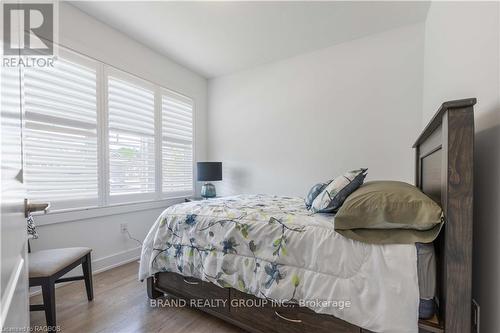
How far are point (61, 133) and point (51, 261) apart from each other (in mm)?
1194

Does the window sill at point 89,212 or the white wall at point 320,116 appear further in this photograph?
the white wall at point 320,116

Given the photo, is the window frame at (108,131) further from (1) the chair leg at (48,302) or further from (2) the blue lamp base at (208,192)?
(1) the chair leg at (48,302)

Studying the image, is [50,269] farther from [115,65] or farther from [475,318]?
[475,318]

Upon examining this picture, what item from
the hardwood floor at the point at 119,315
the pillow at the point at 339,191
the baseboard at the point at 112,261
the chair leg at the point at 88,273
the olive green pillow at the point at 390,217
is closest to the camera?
the olive green pillow at the point at 390,217

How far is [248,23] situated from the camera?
245cm

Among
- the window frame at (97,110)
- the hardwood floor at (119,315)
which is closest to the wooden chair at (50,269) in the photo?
the hardwood floor at (119,315)

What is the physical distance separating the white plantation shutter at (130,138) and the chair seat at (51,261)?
0.89 metres

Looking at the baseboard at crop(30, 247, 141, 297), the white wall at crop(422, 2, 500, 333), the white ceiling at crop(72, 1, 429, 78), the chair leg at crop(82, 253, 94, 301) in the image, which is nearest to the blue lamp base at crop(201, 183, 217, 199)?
the baseboard at crop(30, 247, 141, 297)

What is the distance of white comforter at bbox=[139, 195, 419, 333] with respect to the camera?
1044mm

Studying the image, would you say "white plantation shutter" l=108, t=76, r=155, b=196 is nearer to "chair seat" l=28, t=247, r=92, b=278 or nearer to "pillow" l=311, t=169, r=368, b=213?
"chair seat" l=28, t=247, r=92, b=278

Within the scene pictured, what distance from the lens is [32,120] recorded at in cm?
198

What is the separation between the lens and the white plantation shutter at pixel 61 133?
6.51 ft

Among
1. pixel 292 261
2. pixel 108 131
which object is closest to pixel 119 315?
pixel 292 261

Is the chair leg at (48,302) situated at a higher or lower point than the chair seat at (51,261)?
lower
